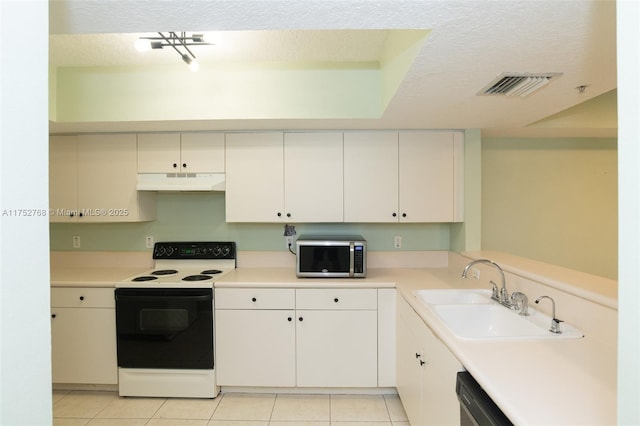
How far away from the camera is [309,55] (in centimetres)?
217

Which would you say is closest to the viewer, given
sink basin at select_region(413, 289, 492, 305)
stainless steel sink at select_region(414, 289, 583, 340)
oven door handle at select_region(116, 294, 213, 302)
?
stainless steel sink at select_region(414, 289, 583, 340)

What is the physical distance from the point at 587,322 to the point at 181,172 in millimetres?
2812

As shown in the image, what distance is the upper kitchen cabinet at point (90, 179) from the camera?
105 inches

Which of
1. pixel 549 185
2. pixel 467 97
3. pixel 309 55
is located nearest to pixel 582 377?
pixel 467 97

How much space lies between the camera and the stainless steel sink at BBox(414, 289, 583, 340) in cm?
145

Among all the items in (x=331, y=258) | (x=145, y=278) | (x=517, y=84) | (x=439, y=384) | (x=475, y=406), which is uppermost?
(x=517, y=84)

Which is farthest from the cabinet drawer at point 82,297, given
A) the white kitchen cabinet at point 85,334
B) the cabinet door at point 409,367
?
Answer: the cabinet door at point 409,367

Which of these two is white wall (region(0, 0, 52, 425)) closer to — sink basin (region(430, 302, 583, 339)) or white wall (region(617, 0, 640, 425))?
white wall (region(617, 0, 640, 425))

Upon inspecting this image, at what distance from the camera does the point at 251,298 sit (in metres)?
→ 2.37

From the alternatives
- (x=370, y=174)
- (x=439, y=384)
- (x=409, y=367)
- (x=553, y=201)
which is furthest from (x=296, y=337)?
(x=553, y=201)

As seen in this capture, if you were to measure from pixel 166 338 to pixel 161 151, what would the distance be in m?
1.51

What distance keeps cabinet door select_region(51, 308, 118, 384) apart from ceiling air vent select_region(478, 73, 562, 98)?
9.80 ft

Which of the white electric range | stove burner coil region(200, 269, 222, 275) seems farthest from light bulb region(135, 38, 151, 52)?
stove burner coil region(200, 269, 222, 275)

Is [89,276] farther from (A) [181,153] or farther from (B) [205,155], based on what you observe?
(B) [205,155]
